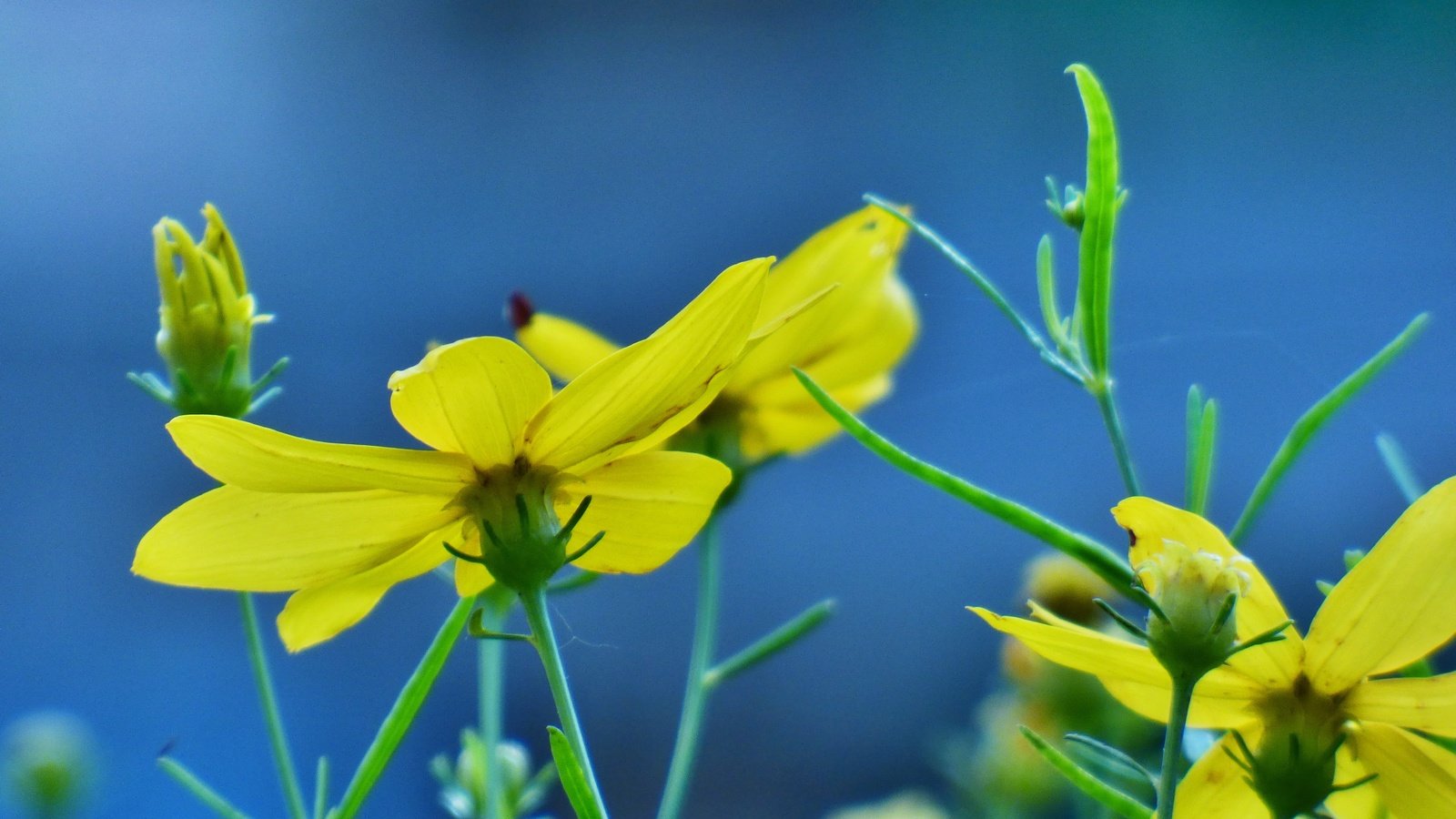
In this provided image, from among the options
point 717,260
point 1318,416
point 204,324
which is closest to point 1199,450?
point 1318,416

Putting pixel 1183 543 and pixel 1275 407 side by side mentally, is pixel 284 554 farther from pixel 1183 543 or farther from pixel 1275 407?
pixel 1275 407

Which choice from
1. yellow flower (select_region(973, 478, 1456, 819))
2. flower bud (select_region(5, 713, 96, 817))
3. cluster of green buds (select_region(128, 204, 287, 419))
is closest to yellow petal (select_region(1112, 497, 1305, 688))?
yellow flower (select_region(973, 478, 1456, 819))

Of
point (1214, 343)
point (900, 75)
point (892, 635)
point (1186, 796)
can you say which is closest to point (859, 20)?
point (900, 75)

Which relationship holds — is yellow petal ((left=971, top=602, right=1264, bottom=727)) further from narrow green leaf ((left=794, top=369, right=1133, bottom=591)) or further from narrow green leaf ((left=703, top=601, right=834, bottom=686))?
narrow green leaf ((left=703, top=601, right=834, bottom=686))

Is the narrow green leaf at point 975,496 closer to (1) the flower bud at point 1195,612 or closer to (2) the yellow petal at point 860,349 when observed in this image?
(1) the flower bud at point 1195,612

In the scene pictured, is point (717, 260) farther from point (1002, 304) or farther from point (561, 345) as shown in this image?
point (1002, 304)

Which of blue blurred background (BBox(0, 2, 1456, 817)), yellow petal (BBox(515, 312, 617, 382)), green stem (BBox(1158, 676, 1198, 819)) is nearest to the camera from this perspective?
green stem (BBox(1158, 676, 1198, 819))
